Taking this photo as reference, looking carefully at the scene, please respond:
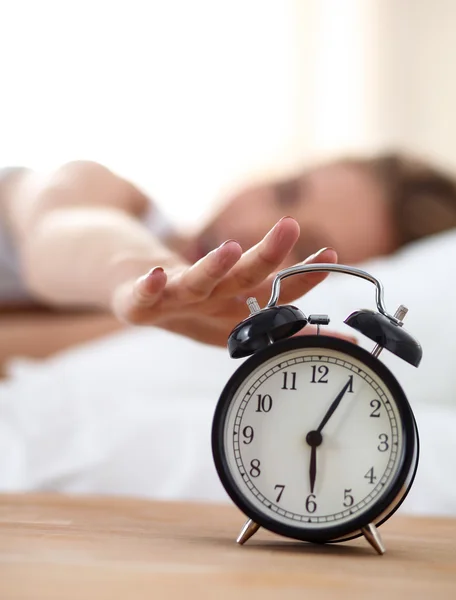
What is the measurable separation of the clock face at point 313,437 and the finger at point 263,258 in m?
0.08

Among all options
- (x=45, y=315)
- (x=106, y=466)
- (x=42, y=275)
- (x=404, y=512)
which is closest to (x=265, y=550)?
(x=404, y=512)

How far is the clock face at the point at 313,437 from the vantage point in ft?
2.10

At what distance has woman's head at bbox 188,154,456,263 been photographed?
217 cm

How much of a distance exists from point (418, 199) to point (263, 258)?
5.43 ft

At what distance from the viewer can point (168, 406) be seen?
1.36 m

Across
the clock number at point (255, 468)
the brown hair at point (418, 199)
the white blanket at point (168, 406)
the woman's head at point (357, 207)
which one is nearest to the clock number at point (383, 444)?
the clock number at point (255, 468)

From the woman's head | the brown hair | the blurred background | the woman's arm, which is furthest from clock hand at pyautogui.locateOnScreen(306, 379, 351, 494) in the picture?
the blurred background

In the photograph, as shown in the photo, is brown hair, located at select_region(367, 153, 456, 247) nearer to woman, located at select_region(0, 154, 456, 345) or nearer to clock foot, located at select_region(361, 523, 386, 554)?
woman, located at select_region(0, 154, 456, 345)

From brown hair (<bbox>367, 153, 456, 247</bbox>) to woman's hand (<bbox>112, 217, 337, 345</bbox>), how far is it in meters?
1.49

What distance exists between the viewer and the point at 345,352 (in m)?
0.65

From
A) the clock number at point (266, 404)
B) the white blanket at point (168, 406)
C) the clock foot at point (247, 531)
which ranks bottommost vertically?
the white blanket at point (168, 406)

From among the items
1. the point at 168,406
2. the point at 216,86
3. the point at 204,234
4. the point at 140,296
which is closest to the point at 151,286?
the point at 140,296

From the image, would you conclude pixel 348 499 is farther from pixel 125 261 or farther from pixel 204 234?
pixel 204 234

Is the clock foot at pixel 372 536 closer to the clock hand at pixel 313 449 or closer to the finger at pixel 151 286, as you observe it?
the clock hand at pixel 313 449
